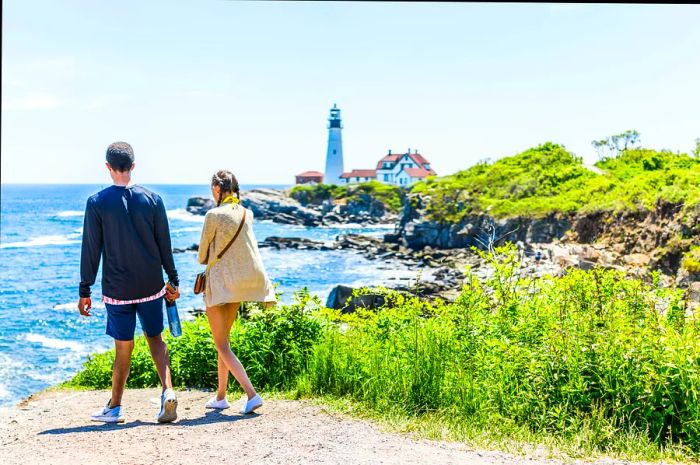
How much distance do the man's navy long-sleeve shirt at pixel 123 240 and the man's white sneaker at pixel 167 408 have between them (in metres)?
0.76

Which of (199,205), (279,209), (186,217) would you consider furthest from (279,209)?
(199,205)

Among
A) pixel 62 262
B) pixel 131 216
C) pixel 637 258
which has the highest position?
pixel 131 216

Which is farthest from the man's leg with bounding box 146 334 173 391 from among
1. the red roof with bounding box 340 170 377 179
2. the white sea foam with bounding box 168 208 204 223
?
the red roof with bounding box 340 170 377 179

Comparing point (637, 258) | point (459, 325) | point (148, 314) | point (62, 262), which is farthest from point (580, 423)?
point (62, 262)

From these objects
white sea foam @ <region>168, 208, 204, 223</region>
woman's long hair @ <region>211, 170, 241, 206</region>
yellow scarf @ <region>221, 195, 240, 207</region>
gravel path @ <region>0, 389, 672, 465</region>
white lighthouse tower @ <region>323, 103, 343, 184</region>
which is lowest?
white sea foam @ <region>168, 208, 204, 223</region>

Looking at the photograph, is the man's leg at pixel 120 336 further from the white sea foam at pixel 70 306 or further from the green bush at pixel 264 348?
the white sea foam at pixel 70 306

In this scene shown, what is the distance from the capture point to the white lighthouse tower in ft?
347

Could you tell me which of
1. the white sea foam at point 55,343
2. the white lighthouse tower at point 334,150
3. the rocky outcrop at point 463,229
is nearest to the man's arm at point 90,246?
the white sea foam at point 55,343

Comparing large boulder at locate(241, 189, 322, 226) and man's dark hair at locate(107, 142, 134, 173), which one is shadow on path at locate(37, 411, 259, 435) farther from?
large boulder at locate(241, 189, 322, 226)

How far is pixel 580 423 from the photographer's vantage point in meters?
4.31

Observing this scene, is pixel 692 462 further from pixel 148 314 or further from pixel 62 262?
pixel 62 262

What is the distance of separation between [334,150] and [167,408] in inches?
4023

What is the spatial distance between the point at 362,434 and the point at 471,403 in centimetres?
92

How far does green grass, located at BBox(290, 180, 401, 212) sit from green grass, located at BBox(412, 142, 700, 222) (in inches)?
861
